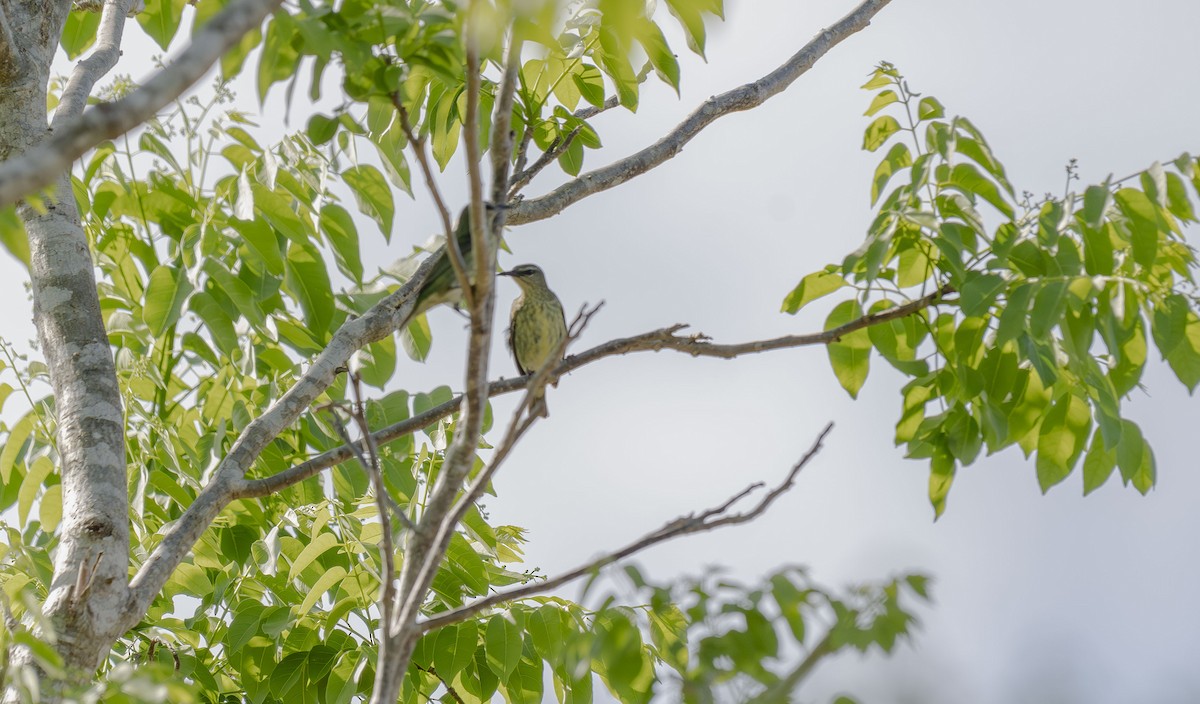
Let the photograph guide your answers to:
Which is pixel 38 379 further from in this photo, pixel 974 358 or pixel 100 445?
pixel 974 358

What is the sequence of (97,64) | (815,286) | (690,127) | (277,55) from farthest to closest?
(690,127)
(97,64)
(815,286)
(277,55)

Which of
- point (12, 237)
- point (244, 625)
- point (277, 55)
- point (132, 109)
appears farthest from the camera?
point (244, 625)

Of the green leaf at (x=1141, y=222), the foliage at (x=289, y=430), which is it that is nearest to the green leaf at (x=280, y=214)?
the foliage at (x=289, y=430)

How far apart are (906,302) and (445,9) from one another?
1838mm

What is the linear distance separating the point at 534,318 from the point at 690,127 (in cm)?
187

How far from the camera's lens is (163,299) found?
414cm

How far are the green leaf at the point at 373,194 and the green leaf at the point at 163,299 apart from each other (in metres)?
0.70

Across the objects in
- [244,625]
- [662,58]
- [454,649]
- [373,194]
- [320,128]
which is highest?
[662,58]

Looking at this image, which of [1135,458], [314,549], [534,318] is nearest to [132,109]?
[314,549]

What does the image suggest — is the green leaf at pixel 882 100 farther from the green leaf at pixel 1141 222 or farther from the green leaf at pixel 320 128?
the green leaf at pixel 320 128

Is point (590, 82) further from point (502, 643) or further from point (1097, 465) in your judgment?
point (1097, 465)

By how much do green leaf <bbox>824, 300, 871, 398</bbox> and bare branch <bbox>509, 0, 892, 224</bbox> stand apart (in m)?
1.49

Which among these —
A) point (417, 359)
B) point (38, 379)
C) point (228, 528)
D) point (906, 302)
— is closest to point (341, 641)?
point (228, 528)

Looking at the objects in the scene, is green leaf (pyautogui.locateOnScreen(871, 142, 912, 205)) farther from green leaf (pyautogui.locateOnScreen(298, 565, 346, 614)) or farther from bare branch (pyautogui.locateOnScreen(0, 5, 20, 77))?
bare branch (pyautogui.locateOnScreen(0, 5, 20, 77))
